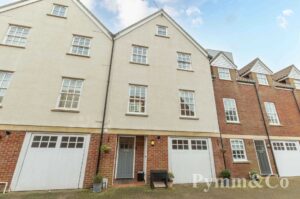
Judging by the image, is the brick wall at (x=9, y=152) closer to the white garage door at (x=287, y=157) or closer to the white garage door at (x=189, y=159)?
the white garage door at (x=189, y=159)

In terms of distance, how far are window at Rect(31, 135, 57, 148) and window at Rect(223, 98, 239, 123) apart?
1219 cm

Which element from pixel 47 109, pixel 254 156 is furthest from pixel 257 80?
pixel 47 109

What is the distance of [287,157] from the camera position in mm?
12422

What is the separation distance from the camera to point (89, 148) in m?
8.69

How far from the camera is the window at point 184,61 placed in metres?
12.5

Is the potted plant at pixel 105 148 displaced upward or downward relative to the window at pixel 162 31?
downward

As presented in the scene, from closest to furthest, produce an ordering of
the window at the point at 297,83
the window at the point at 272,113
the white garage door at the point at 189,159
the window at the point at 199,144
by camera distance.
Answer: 1. the white garage door at the point at 189,159
2. the window at the point at 199,144
3. the window at the point at 272,113
4. the window at the point at 297,83

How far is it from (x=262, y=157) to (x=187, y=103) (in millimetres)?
7398

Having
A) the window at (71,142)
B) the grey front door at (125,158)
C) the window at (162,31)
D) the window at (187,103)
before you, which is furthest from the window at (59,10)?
the window at (187,103)

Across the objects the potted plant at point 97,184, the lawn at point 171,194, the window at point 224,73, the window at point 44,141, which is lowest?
the lawn at point 171,194

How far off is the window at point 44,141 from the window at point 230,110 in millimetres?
12185

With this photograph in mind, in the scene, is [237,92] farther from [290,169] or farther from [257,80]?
[290,169]

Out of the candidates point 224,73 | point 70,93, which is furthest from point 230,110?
point 70,93

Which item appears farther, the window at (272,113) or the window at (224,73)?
the window at (224,73)
